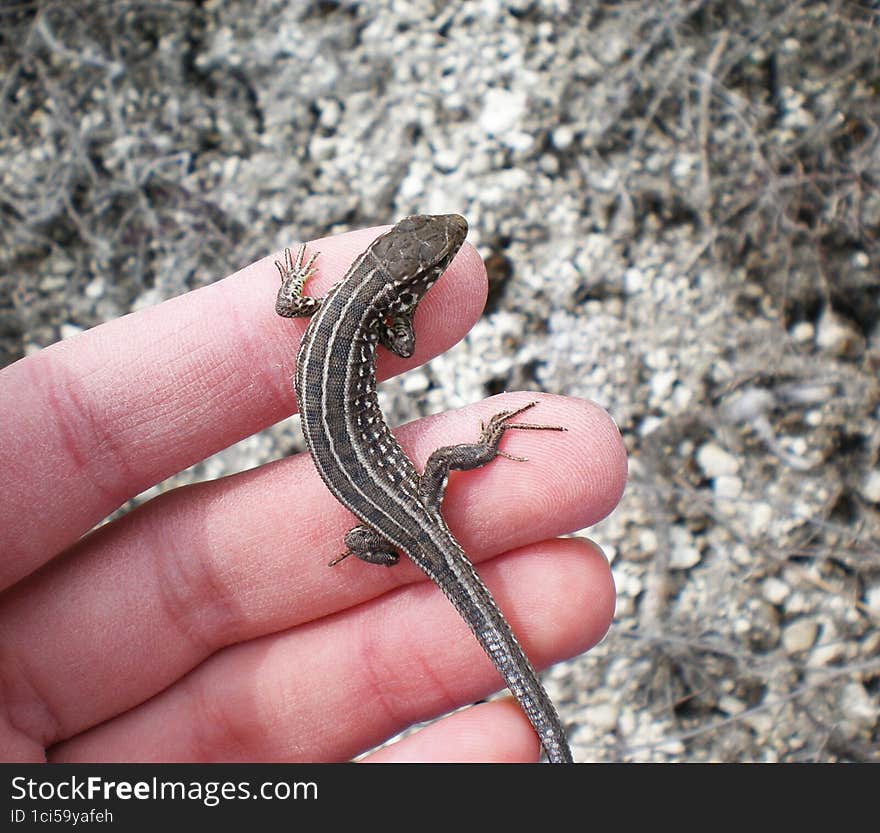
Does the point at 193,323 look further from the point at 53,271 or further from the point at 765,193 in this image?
the point at 765,193

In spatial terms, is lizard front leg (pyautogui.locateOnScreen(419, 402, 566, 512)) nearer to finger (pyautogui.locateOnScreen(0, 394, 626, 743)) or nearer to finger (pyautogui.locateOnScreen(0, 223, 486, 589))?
finger (pyautogui.locateOnScreen(0, 394, 626, 743))

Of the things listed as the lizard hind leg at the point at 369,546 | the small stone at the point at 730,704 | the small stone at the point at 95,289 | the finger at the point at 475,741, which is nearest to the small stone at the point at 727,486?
the small stone at the point at 730,704

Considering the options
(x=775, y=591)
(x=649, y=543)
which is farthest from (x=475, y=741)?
(x=775, y=591)

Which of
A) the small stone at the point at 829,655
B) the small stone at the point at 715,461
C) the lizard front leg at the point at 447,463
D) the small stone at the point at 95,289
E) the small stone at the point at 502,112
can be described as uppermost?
the small stone at the point at 502,112

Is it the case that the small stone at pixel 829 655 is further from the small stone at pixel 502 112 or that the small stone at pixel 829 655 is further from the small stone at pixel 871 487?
the small stone at pixel 502 112

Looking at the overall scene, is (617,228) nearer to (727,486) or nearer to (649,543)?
(727,486)
